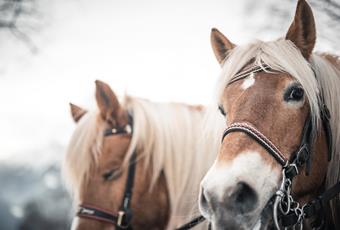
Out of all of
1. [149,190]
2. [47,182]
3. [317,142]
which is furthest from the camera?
[47,182]

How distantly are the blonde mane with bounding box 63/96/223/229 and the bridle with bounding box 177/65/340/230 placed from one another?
90 centimetres

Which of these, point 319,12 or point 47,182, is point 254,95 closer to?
point 319,12

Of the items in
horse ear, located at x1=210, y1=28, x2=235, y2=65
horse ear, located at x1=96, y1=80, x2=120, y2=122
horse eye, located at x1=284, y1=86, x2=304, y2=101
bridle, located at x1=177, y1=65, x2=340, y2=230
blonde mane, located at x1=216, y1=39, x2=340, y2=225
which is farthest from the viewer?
horse ear, located at x1=96, y1=80, x2=120, y2=122

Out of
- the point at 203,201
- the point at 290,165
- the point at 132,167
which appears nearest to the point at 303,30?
the point at 290,165

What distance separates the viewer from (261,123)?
1.62 m

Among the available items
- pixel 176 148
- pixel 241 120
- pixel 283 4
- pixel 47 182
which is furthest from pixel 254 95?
pixel 47 182

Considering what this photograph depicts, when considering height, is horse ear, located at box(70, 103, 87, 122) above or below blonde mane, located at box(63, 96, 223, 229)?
above

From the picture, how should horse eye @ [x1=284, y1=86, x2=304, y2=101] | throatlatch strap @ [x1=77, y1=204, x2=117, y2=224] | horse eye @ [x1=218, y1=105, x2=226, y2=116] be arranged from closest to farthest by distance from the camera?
horse eye @ [x1=284, y1=86, x2=304, y2=101], horse eye @ [x1=218, y1=105, x2=226, y2=116], throatlatch strap @ [x1=77, y1=204, x2=117, y2=224]

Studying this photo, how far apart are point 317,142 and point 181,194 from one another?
1221 millimetres

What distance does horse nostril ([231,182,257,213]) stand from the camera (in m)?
1.44

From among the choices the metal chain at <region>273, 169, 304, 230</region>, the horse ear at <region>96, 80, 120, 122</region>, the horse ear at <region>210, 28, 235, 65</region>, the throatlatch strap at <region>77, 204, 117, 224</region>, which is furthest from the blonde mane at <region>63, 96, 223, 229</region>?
the metal chain at <region>273, 169, 304, 230</region>

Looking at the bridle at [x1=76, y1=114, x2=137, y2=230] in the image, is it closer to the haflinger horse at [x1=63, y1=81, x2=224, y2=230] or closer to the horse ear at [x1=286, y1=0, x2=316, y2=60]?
the haflinger horse at [x1=63, y1=81, x2=224, y2=230]

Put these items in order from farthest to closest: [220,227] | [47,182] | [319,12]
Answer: [47,182] < [319,12] < [220,227]

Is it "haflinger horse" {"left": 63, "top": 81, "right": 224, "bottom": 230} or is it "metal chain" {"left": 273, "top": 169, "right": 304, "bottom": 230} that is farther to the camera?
"haflinger horse" {"left": 63, "top": 81, "right": 224, "bottom": 230}
